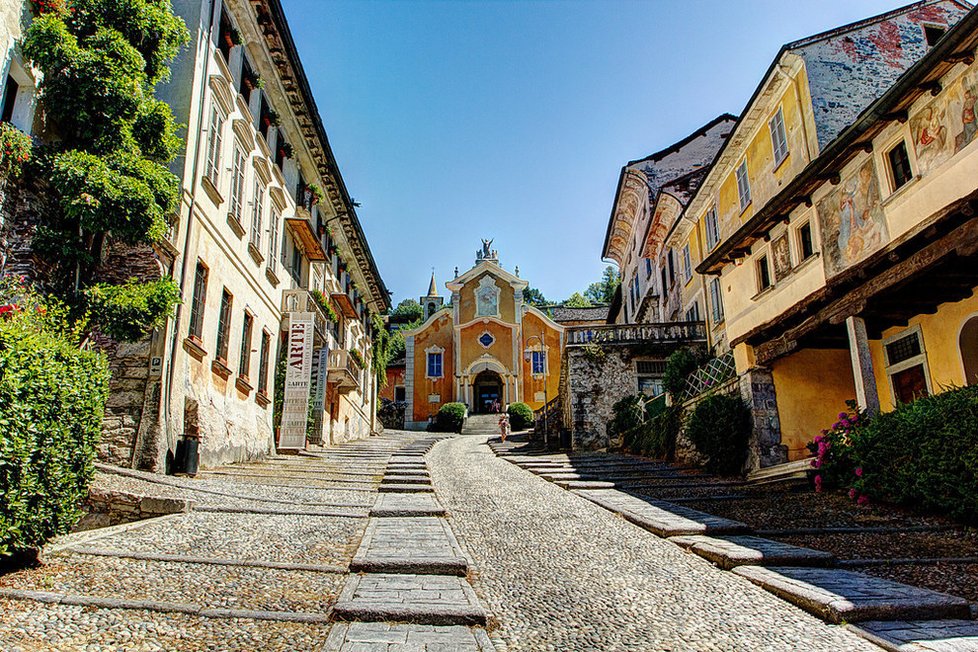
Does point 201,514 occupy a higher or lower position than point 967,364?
lower

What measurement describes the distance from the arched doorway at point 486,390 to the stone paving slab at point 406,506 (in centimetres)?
3458

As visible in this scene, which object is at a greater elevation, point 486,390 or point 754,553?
point 486,390

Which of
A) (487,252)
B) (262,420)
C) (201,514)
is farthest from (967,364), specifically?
(487,252)

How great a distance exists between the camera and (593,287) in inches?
3809

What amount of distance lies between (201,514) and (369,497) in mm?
3089

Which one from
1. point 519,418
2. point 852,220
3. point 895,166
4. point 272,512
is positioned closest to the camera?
point 272,512

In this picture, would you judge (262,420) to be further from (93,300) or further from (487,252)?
(487,252)

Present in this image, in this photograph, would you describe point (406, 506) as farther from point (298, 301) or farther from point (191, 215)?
point (298, 301)

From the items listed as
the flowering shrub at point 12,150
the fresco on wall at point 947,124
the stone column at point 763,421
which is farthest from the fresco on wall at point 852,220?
the flowering shrub at point 12,150

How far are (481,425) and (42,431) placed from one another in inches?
1353

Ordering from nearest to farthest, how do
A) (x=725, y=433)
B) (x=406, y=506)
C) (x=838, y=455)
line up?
(x=406, y=506) → (x=838, y=455) → (x=725, y=433)

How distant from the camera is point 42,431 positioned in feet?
16.8

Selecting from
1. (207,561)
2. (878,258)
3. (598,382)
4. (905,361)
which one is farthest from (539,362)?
(207,561)

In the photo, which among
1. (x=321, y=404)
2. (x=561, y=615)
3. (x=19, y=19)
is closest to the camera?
(x=561, y=615)
